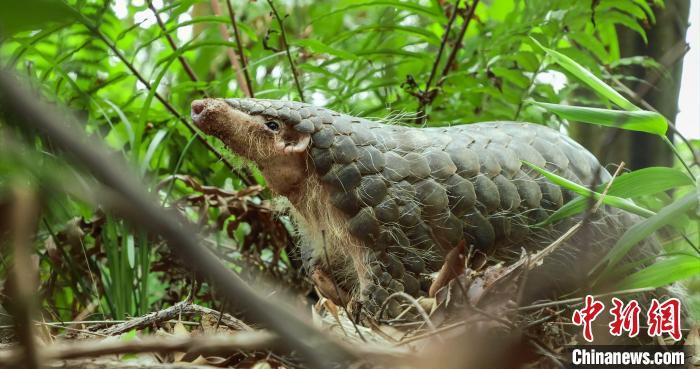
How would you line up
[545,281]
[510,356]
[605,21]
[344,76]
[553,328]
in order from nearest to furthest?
[510,356], [553,328], [545,281], [605,21], [344,76]

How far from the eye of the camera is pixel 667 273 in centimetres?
114

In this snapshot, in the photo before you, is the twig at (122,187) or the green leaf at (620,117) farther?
the green leaf at (620,117)

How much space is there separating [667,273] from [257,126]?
0.74 metres

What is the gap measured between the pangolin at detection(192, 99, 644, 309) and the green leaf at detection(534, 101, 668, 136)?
15cm

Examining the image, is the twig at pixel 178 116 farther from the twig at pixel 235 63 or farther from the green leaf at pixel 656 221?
the green leaf at pixel 656 221

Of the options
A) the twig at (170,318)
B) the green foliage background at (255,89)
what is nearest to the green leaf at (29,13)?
the twig at (170,318)

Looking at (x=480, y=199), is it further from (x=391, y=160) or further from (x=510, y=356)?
(x=510, y=356)

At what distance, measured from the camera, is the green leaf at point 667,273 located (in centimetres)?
113

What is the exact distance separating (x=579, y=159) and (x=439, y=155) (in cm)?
33

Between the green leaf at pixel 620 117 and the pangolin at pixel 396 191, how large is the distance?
15 cm

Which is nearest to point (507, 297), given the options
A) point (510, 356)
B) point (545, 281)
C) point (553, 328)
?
point (553, 328)

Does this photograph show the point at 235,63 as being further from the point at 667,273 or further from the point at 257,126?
the point at 667,273

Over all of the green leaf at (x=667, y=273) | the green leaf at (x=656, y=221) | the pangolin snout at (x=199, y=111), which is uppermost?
the pangolin snout at (x=199, y=111)

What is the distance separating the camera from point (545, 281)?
4.42ft
